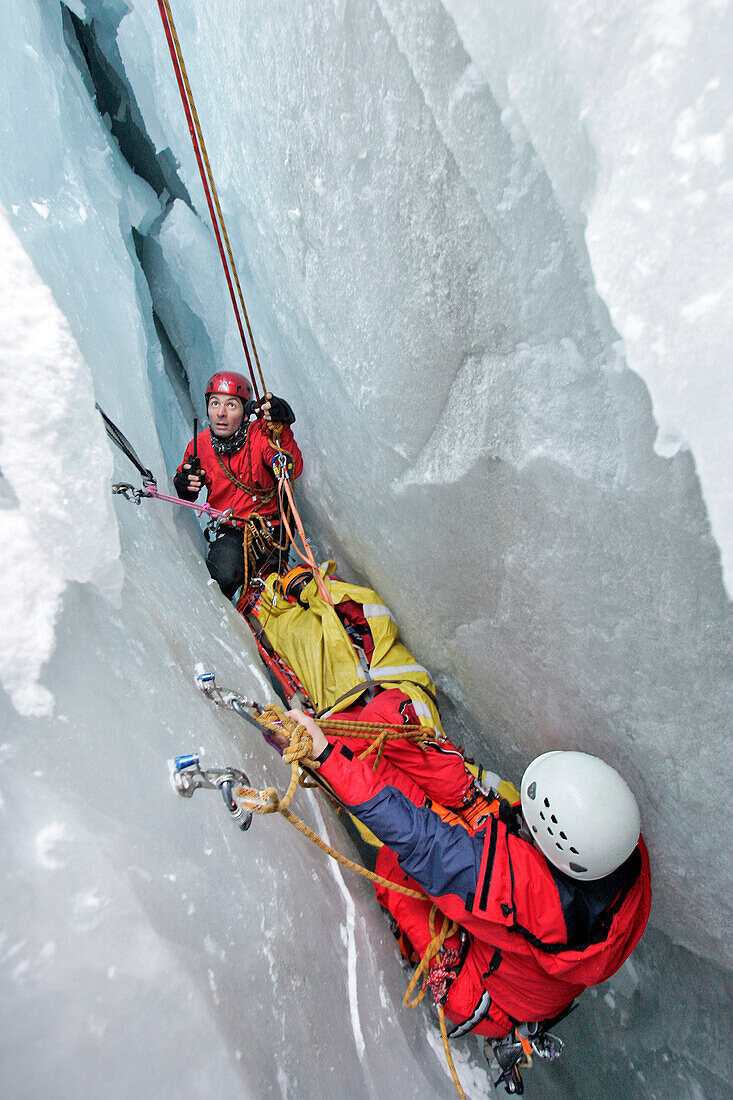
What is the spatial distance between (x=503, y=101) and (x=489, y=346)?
1.35 feet

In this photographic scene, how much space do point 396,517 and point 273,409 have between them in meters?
0.74

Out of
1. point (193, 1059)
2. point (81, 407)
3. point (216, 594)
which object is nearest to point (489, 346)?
point (81, 407)

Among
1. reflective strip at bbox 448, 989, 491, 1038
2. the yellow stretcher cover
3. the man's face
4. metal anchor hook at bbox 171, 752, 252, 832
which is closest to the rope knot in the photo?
metal anchor hook at bbox 171, 752, 252, 832

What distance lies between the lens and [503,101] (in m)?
0.96

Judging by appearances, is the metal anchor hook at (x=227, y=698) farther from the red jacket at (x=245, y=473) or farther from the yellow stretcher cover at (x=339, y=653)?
the red jacket at (x=245, y=473)

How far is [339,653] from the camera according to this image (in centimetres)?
187

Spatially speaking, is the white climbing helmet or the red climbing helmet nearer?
the white climbing helmet

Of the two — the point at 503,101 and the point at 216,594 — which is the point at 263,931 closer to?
the point at 216,594

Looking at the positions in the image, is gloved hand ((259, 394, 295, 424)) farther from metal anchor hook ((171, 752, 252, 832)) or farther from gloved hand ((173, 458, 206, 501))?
metal anchor hook ((171, 752, 252, 832))

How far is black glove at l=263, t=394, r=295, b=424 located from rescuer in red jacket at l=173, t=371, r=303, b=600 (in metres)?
0.08

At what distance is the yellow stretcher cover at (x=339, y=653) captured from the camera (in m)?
1.77

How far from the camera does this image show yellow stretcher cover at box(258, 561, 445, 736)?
177 cm

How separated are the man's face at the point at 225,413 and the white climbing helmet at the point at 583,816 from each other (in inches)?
71.6

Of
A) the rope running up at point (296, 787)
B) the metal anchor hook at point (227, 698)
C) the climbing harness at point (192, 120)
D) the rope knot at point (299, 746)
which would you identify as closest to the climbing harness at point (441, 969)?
the rope running up at point (296, 787)
